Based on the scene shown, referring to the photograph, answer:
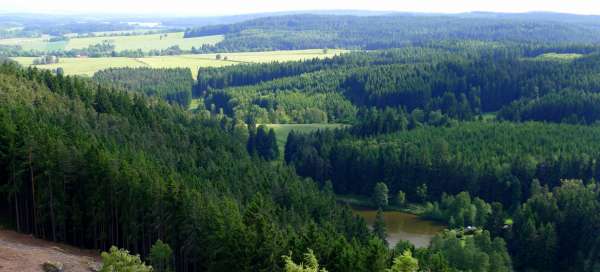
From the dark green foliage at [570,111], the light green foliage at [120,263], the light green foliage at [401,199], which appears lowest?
the light green foliage at [401,199]

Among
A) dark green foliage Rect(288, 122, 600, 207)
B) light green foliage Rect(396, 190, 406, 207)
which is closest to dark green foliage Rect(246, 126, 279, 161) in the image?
dark green foliage Rect(288, 122, 600, 207)

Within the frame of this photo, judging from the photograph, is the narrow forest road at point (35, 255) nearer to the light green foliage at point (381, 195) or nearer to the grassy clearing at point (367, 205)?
the grassy clearing at point (367, 205)

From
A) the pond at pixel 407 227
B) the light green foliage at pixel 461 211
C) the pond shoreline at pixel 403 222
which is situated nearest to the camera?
the pond at pixel 407 227

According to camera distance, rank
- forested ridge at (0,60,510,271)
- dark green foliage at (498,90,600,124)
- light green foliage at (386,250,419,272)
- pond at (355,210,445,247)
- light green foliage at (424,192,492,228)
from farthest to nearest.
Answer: dark green foliage at (498,90,600,124) → light green foliage at (424,192,492,228) → pond at (355,210,445,247) → forested ridge at (0,60,510,271) → light green foliage at (386,250,419,272)

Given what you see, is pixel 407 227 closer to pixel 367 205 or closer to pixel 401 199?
pixel 401 199

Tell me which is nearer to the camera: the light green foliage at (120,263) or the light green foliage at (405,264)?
the light green foliage at (405,264)

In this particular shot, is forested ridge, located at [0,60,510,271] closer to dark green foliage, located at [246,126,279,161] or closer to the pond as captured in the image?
the pond

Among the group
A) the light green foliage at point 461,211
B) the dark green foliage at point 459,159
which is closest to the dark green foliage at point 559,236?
the light green foliage at point 461,211
